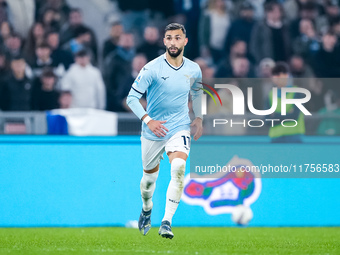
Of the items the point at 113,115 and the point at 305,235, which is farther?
the point at 113,115

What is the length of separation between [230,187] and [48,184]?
7.85 ft

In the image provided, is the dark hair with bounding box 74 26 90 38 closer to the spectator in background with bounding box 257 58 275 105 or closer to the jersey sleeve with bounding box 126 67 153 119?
the spectator in background with bounding box 257 58 275 105

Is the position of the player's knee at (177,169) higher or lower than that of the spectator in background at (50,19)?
lower

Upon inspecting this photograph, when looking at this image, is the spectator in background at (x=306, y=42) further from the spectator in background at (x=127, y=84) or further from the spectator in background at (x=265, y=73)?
the spectator in background at (x=127, y=84)

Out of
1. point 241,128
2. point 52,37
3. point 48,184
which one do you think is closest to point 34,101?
point 52,37

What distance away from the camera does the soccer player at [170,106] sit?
26.0ft

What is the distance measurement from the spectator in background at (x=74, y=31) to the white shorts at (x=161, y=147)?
4679 millimetres

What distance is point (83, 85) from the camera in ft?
39.5

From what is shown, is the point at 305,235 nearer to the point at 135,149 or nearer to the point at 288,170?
the point at 288,170

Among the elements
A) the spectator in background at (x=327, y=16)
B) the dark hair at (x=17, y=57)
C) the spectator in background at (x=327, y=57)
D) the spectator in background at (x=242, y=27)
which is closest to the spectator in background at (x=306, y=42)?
the spectator in background at (x=327, y=57)

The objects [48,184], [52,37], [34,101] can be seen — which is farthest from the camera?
[52,37]

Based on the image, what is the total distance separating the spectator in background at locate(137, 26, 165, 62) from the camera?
12.4m

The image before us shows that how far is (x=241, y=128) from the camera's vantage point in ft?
33.6

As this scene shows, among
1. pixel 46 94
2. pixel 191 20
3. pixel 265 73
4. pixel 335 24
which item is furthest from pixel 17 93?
pixel 335 24
